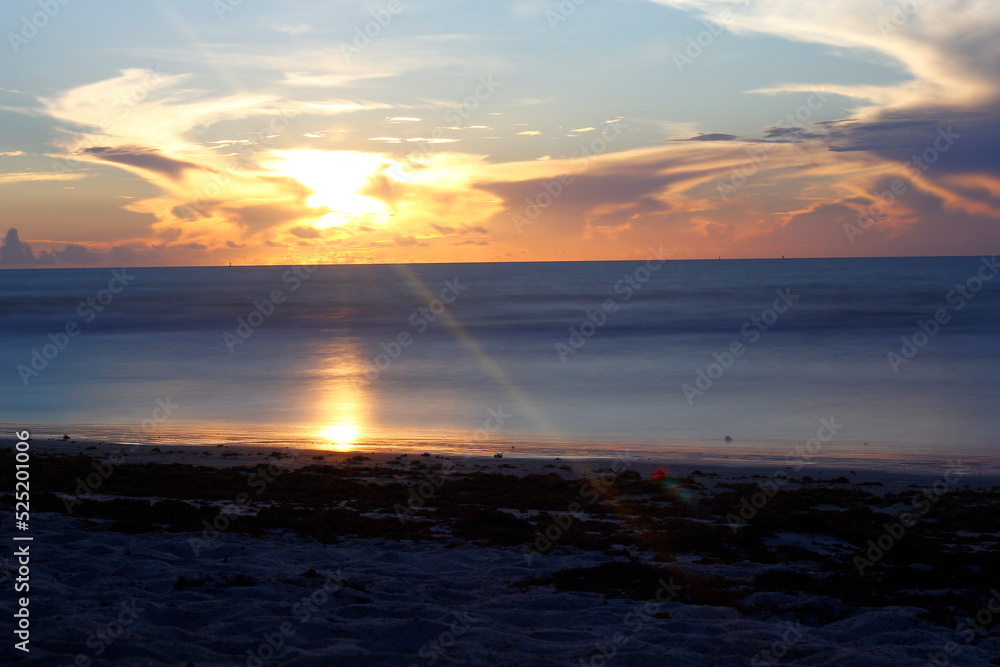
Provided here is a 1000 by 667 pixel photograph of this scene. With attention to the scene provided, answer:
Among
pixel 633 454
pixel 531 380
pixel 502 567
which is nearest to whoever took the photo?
pixel 502 567

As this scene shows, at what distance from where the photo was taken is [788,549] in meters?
9.20

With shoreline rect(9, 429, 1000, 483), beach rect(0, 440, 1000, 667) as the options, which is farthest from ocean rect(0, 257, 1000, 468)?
beach rect(0, 440, 1000, 667)

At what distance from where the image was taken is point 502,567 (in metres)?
8.33

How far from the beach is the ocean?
16.2 feet

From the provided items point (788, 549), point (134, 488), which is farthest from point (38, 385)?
point (788, 549)

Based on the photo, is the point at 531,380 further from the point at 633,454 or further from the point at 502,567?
the point at 502,567

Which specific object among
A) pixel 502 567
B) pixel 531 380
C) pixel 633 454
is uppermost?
pixel 531 380

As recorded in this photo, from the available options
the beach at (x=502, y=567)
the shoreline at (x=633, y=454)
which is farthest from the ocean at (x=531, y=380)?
the beach at (x=502, y=567)

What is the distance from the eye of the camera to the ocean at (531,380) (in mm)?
19719

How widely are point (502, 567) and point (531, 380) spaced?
77.7 feet

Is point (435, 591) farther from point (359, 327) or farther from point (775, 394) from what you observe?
point (359, 327)

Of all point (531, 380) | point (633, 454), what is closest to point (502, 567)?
point (633, 454)

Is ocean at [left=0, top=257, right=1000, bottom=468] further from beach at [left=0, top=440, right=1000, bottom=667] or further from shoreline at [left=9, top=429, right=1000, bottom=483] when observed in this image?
beach at [left=0, top=440, right=1000, bottom=667]

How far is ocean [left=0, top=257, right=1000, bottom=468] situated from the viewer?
19.7 meters
